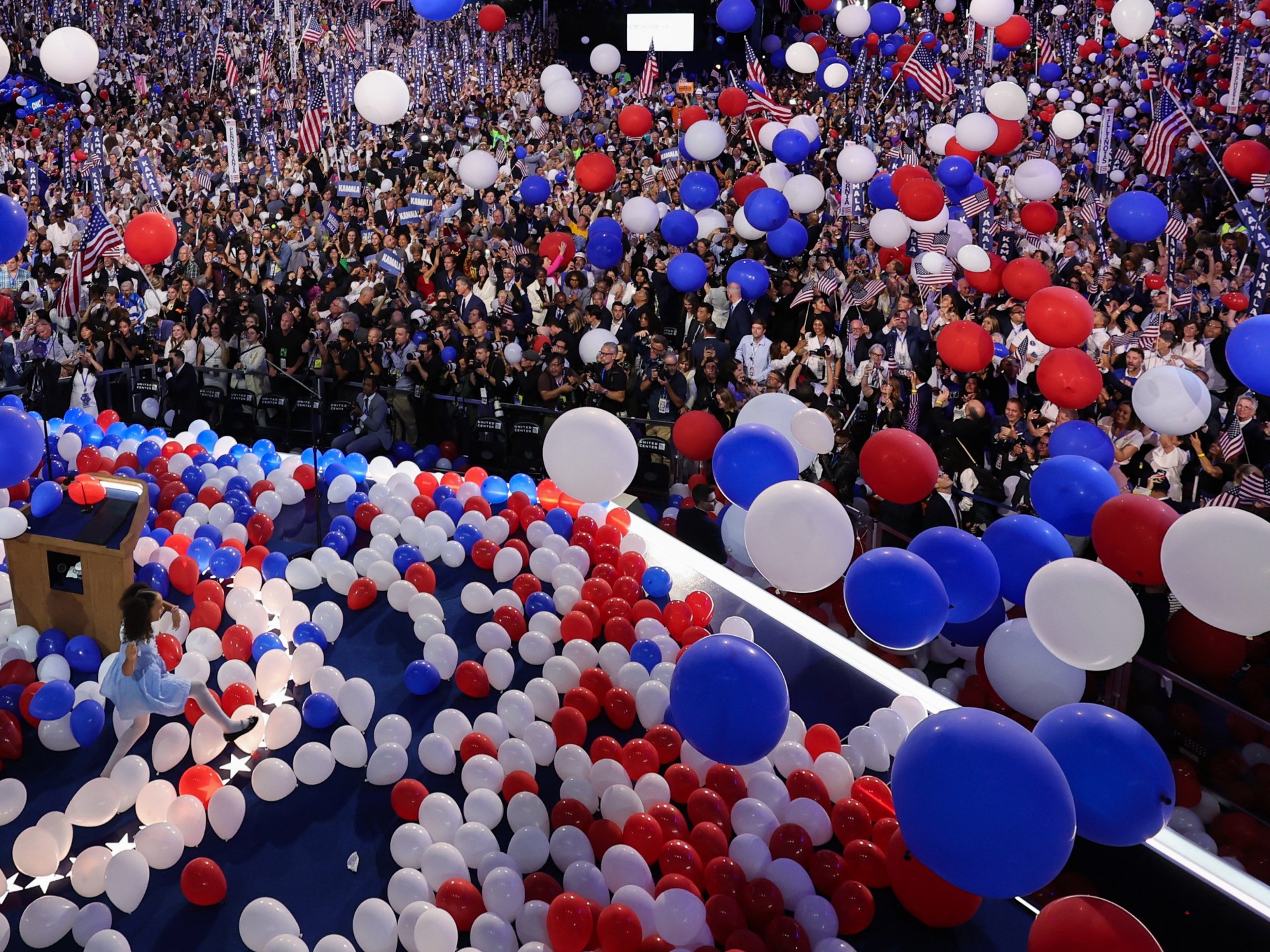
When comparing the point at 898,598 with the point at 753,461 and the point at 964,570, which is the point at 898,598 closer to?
the point at 964,570

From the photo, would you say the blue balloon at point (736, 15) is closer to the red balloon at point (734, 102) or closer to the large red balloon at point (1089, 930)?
the red balloon at point (734, 102)

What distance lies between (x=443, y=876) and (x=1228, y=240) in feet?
27.4

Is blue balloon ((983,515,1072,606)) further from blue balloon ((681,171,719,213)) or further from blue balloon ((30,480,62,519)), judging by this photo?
blue balloon ((681,171,719,213))

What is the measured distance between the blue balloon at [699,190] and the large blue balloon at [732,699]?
7201mm

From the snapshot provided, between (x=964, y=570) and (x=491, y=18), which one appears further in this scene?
(x=491, y=18)

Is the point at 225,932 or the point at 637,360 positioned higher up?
the point at 637,360

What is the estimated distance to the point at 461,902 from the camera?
3.78 metres

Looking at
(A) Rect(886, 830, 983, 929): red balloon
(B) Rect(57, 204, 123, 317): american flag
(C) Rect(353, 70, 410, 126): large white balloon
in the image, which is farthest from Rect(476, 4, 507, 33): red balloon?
(A) Rect(886, 830, 983, 929): red balloon

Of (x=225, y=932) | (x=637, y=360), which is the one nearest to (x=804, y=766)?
(x=225, y=932)

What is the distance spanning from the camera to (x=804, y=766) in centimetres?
465

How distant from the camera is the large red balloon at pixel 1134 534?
186 inches

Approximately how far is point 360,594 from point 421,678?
0.97 metres

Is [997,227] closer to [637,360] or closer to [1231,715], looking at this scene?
[637,360]

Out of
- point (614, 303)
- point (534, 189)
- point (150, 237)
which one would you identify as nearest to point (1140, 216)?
point (614, 303)
